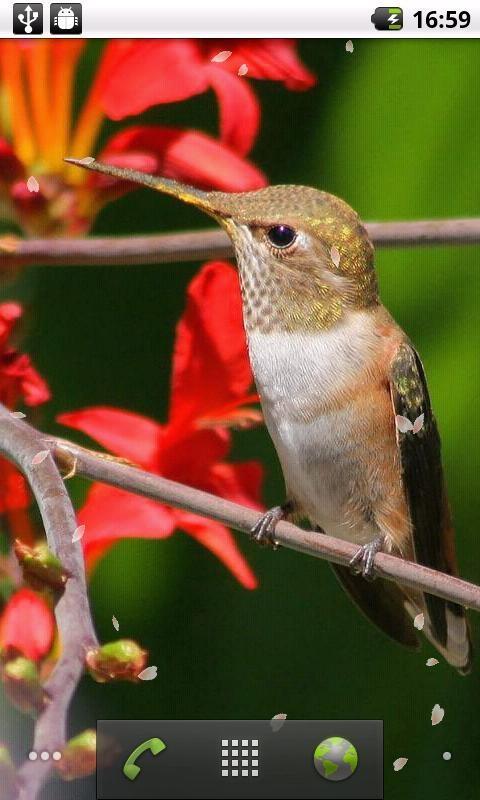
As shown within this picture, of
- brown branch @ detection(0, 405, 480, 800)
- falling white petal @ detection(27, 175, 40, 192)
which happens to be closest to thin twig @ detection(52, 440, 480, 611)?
brown branch @ detection(0, 405, 480, 800)

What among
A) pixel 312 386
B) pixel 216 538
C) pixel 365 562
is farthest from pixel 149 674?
pixel 312 386

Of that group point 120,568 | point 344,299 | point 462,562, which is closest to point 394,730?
point 462,562

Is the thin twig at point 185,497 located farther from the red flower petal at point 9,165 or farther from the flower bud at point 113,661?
the red flower petal at point 9,165

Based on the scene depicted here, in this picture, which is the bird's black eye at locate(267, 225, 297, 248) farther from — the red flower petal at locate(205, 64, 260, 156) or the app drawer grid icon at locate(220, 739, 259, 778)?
the app drawer grid icon at locate(220, 739, 259, 778)

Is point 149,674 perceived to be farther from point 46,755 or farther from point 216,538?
point 46,755

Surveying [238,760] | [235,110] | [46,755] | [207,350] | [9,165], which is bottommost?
[46,755]

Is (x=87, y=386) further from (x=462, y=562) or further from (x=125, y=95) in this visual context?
(x=462, y=562)

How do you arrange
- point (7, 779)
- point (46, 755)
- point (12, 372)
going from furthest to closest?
point (12, 372), point (7, 779), point (46, 755)
